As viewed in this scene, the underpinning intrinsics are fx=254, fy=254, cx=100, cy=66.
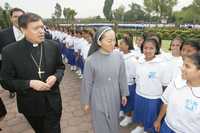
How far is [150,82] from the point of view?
11.9 feet

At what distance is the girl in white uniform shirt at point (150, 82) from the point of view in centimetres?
358

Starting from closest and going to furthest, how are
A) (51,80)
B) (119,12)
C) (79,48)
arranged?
1. (51,80)
2. (79,48)
3. (119,12)

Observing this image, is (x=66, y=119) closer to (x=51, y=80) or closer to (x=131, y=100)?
(x=131, y=100)

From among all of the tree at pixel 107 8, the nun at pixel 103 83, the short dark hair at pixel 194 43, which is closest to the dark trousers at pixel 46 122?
the nun at pixel 103 83

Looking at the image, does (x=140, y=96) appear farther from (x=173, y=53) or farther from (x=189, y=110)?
(x=189, y=110)

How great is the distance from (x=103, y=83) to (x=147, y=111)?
1.10 metres

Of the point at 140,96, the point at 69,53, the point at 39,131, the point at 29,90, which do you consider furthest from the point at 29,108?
the point at 69,53

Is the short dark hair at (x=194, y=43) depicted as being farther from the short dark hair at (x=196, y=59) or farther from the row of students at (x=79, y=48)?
the row of students at (x=79, y=48)

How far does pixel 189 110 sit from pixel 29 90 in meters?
1.67

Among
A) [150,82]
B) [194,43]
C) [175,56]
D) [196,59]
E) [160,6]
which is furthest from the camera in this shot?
[160,6]

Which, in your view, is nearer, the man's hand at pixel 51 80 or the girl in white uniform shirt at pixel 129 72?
the man's hand at pixel 51 80

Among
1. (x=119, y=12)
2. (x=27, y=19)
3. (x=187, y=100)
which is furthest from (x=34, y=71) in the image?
(x=119, y=12)

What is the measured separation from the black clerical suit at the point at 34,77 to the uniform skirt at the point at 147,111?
1364 millimetres

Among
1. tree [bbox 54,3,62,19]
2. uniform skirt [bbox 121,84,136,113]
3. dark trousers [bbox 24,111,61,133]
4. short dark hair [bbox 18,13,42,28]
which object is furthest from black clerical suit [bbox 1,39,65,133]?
tree [bbox 54,3,62,19]
